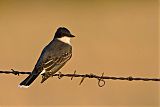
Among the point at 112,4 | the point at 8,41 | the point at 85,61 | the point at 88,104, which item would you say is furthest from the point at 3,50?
the point at 112,4

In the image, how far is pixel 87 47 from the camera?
579 inches

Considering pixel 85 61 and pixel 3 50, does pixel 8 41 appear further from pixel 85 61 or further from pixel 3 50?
pixel 85 61

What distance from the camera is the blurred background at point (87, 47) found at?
12.9m

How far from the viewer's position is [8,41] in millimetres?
15328

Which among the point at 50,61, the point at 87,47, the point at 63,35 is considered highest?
the point at 87,47

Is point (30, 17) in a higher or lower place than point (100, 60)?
higher

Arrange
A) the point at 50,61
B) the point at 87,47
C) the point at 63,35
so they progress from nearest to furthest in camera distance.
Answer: the point at 50,61
the point at 63,35
the point at 87,47

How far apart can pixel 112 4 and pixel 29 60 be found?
444 cm

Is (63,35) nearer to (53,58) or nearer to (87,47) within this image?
(53,58)

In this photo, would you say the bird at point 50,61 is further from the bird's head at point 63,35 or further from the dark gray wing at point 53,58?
the bird's head at point 63,35

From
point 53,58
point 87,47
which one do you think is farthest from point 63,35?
point 87,47

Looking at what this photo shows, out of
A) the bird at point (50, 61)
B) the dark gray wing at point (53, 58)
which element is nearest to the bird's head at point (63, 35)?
the bird at point (50, 61)

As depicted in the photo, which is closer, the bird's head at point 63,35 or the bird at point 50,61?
the bird at point 50,61

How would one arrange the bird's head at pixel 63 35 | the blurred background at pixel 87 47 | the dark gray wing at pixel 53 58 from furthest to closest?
the blurred background at pixel 87 47, the bird's head at pixel 63 35, the dark gray wing at pixel 53 58
